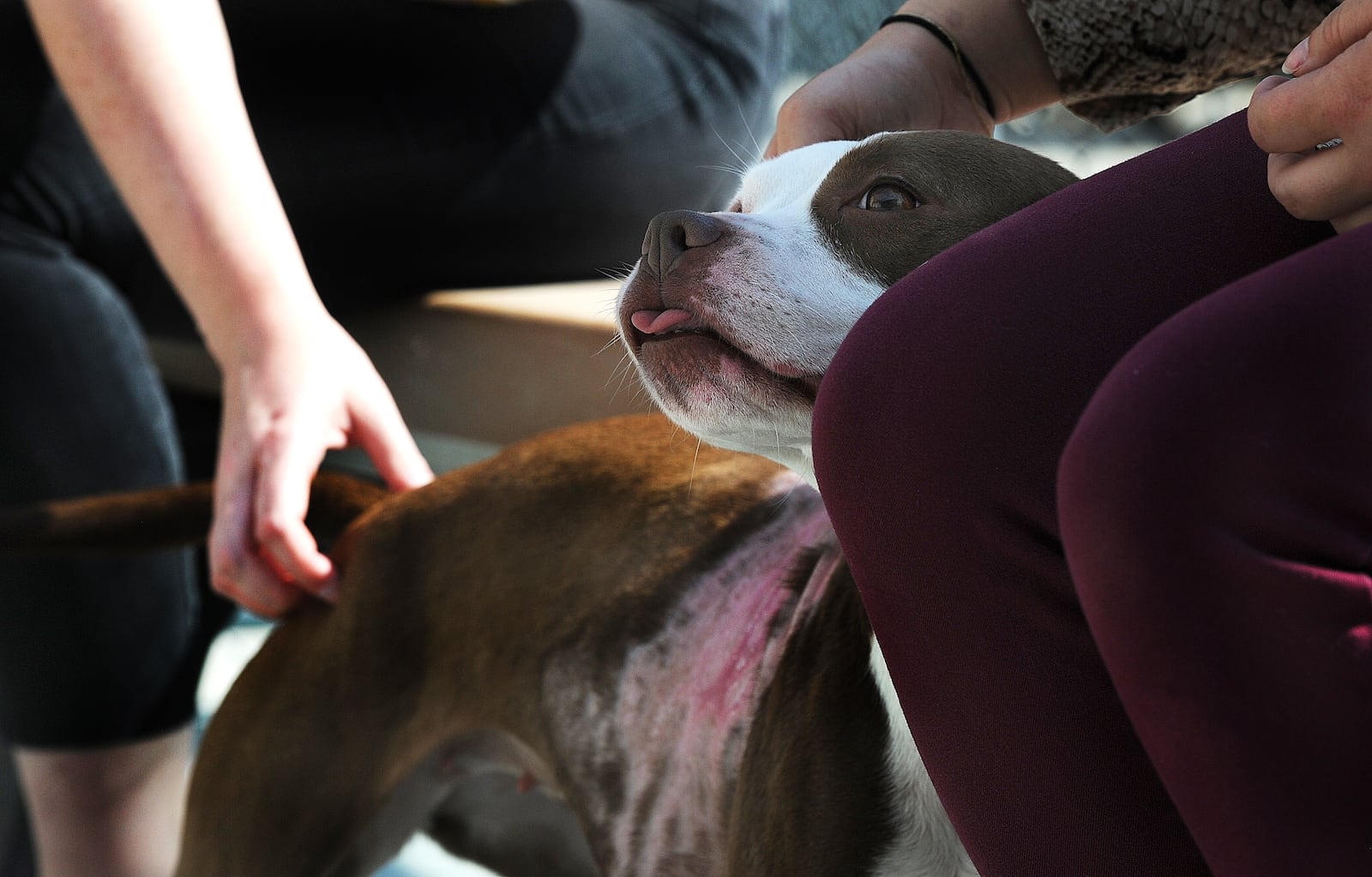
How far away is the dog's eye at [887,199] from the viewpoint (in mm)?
939

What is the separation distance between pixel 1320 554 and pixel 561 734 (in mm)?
799

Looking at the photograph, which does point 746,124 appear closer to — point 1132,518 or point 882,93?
point 882,93

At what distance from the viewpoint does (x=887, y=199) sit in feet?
3.09

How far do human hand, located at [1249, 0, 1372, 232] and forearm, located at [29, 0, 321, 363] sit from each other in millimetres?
892

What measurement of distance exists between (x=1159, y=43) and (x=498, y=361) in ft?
3.25

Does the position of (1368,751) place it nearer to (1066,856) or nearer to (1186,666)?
(1186,666)

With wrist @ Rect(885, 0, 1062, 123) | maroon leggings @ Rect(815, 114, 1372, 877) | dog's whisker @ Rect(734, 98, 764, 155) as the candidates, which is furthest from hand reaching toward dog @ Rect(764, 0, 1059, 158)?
dog's whisker @ Rect(734, 98, 764, 155)

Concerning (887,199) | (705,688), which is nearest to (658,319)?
(887,199)

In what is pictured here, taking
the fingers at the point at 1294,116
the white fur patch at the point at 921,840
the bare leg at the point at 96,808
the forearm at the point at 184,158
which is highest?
the fingers at the point at 1294,116

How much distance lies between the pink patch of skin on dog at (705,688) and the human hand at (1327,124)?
0.49 m

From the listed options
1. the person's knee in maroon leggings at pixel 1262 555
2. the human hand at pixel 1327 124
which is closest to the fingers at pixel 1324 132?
the human hand at pixel 1327 124

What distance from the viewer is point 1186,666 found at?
19.9 inches

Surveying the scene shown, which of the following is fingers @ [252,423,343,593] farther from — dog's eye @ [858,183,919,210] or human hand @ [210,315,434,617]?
dog's eye @ [858,183,919,210]

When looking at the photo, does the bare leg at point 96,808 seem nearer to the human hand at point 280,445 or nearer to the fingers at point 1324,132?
the human hand at point 280,445
